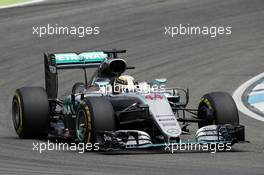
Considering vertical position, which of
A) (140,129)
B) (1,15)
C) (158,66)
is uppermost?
(1,15)

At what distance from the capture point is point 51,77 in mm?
17359

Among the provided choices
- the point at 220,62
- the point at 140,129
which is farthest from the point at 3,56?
the point at 140,129

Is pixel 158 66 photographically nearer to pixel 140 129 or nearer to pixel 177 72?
pixel 177 72

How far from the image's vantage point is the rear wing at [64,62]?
17.3m

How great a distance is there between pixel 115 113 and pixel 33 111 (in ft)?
4.68

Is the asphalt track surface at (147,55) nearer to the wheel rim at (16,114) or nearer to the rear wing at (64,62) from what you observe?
the wheel rim at (16,114)

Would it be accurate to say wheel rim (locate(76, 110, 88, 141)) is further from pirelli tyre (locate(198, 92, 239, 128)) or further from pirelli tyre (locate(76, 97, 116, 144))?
pirelli tyre (locate(198, 92, 239, 128))

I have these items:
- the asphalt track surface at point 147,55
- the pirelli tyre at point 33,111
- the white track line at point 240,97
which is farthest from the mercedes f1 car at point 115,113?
the white track line at point 240,97

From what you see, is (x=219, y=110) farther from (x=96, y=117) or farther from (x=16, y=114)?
(x=16, y=114)

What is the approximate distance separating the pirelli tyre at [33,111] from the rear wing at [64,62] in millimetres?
1018

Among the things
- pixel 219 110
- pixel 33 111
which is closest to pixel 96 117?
pixel 33 111

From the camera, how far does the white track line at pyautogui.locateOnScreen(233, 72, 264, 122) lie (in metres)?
18.8

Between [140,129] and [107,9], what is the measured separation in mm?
16026

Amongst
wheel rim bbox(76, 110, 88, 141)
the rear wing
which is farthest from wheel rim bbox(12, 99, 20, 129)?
wheel rim bbox(76, 110, 88, 141)
